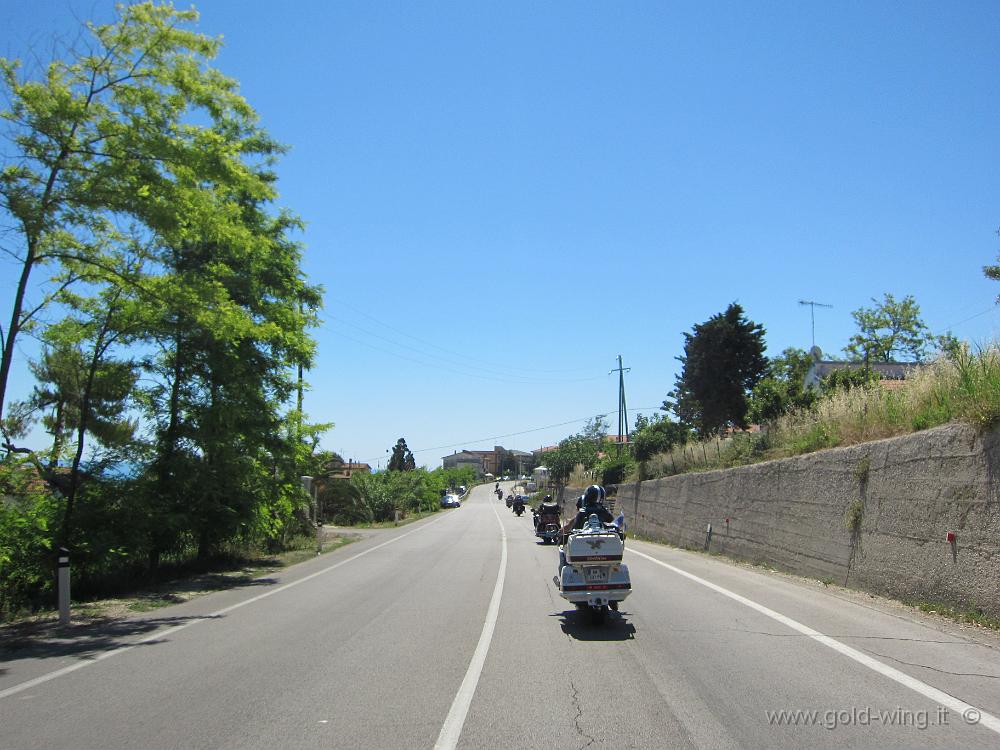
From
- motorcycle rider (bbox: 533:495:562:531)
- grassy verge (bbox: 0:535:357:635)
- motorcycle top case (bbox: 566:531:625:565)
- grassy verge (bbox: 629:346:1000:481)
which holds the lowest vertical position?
grassy verge (bbox: 0:535:357:635)

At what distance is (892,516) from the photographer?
37.7 feet

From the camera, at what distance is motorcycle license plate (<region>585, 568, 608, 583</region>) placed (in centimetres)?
969

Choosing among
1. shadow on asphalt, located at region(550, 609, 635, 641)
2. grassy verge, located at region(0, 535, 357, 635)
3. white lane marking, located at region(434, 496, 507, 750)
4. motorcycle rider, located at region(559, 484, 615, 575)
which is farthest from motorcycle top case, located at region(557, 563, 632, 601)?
grassy verge, located at region(0, 535, 357, 635)

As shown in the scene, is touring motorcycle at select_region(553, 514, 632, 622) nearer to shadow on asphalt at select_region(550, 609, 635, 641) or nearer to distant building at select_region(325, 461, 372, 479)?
shadow on asphalt at select_region(550, 609, 635, 641)

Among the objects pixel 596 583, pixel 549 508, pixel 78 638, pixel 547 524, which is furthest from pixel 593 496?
pixel 547 524

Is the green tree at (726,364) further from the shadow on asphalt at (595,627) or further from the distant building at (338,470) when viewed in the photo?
the shadow on asphalt at (595,627)

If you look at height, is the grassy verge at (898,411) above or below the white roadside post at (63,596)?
above

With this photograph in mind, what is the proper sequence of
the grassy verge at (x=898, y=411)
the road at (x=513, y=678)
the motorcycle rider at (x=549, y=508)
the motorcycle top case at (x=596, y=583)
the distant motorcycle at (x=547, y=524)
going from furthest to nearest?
the distant motorcycle at (x=547, y=524) → the motorcycle rider at (x=549, y=508) → the grassy verge at (x=898, y=411) → the motorcycle top case at (x=596, y=583) → the road at (x=513, y=678)

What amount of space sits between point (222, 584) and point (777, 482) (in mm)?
12707

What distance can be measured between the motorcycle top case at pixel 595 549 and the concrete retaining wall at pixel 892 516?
4.46 meters

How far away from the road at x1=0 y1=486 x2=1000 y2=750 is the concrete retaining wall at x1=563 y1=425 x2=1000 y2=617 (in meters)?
0.68

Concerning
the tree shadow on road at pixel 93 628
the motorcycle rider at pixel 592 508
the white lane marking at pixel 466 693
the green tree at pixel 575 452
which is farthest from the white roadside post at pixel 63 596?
the green tree at pixel 575 452

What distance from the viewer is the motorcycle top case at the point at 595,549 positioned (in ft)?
31.8

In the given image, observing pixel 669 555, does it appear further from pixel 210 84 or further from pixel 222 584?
pixel 210 84
